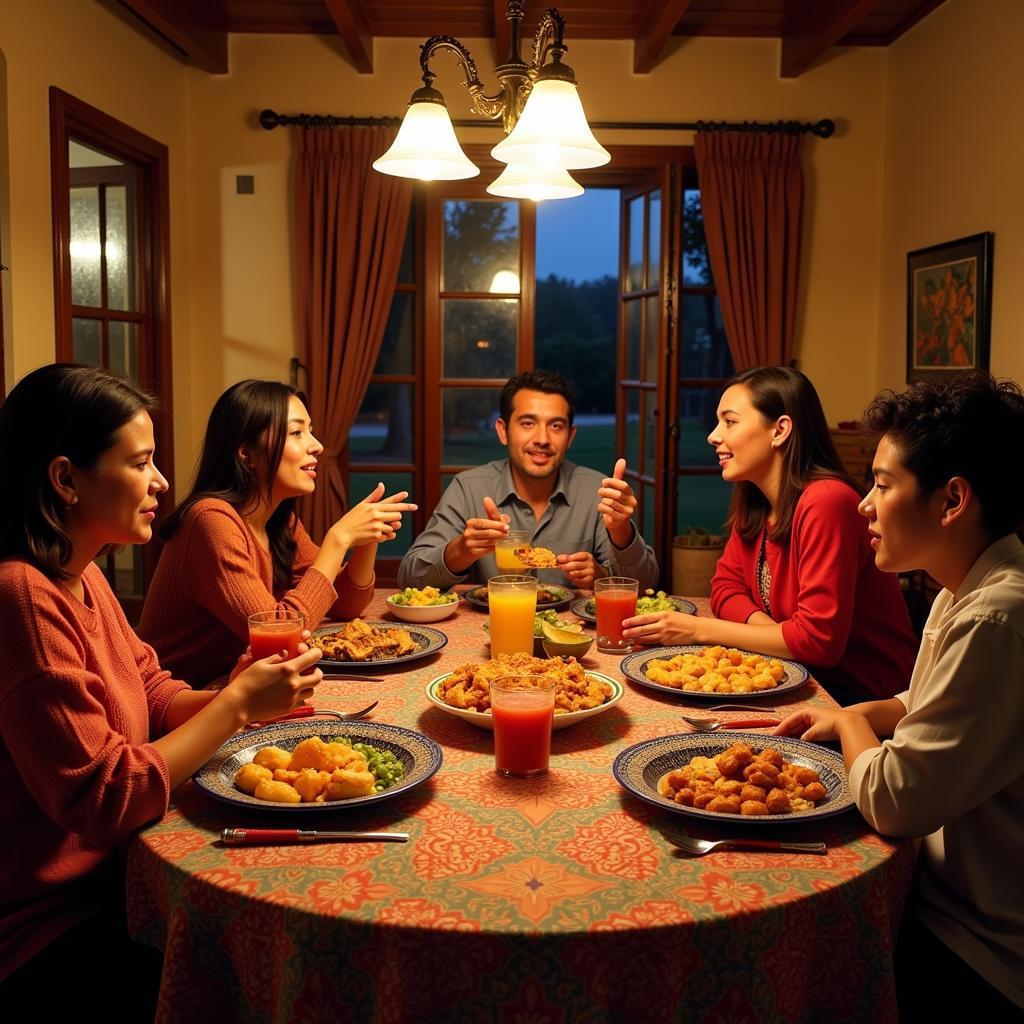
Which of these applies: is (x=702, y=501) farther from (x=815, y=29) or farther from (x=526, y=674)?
(x=526, y=674)

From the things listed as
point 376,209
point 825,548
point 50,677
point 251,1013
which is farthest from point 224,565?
point 376,209

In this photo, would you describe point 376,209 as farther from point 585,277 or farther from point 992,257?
point 585,277

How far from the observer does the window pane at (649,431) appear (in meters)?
4.91

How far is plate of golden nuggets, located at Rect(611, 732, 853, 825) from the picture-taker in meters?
1.29

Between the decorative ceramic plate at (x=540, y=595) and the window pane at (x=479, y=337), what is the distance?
2.36 metres

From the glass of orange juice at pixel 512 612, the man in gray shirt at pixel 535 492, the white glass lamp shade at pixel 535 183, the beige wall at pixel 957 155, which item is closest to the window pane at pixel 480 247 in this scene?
the man in gray shirt at pixel 535 492

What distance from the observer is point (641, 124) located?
4789mm

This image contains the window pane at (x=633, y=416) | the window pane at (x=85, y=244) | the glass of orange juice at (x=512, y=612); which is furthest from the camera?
the window pane at (x=633, y=416)

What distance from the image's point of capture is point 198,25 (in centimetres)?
439

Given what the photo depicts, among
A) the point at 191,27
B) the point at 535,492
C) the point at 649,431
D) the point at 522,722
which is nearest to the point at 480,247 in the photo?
the point at 649,431

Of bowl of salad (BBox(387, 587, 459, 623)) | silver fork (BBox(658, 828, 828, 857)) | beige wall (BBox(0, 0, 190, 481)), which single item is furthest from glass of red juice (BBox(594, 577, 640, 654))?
beige wall (BBox(0, 0, 190, 481))

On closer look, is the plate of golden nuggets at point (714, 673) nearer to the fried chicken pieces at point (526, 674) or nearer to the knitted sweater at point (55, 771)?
the fried chicken pieces at point (526, 674)

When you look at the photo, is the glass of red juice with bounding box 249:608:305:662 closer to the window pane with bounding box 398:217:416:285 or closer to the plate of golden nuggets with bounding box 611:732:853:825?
the plate of golden nuggets with bounding box 611:732:853:825

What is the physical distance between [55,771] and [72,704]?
83 mm
